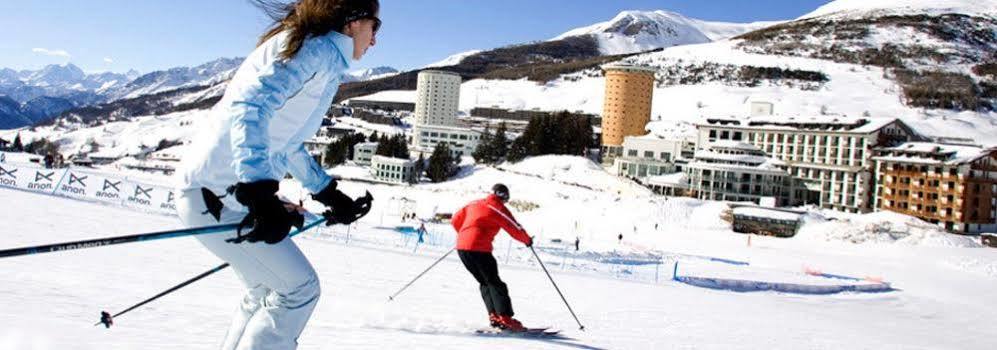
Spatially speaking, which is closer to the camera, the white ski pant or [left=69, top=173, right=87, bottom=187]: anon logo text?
the white ski pant

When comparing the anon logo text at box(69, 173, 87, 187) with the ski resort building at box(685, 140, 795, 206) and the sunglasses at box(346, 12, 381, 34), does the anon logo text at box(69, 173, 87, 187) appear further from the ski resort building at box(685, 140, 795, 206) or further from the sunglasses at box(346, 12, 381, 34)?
the ski resort building at box(685, 140, 795, 206)

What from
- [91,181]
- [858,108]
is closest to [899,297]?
[91,181]

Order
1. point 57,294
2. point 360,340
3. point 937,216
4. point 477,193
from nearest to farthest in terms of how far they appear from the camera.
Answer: point 360,340, point 57,294, point 937,216, point 477,193

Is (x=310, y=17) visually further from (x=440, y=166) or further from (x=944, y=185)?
(x=440, y=166)

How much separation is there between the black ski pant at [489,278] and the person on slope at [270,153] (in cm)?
340

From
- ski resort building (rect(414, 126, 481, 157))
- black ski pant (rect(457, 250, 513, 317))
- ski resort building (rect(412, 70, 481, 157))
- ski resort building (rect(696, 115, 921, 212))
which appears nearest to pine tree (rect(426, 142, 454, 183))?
ski resort building (rect(414, 126, 481, 157))

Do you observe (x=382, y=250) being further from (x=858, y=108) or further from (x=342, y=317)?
(x=858, y=108)

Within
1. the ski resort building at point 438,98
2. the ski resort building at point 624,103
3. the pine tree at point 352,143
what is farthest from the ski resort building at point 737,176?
the ski resort building at point 438,98

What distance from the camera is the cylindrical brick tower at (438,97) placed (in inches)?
4801

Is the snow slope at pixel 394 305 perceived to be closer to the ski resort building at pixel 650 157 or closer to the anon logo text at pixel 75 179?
the anon logo text at pixel 75 179

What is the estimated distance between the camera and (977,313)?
16203 millimetres

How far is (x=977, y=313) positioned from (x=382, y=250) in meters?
14.4

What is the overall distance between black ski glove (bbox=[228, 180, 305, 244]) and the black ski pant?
3.88 m

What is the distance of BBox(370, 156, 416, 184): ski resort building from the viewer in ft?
235
